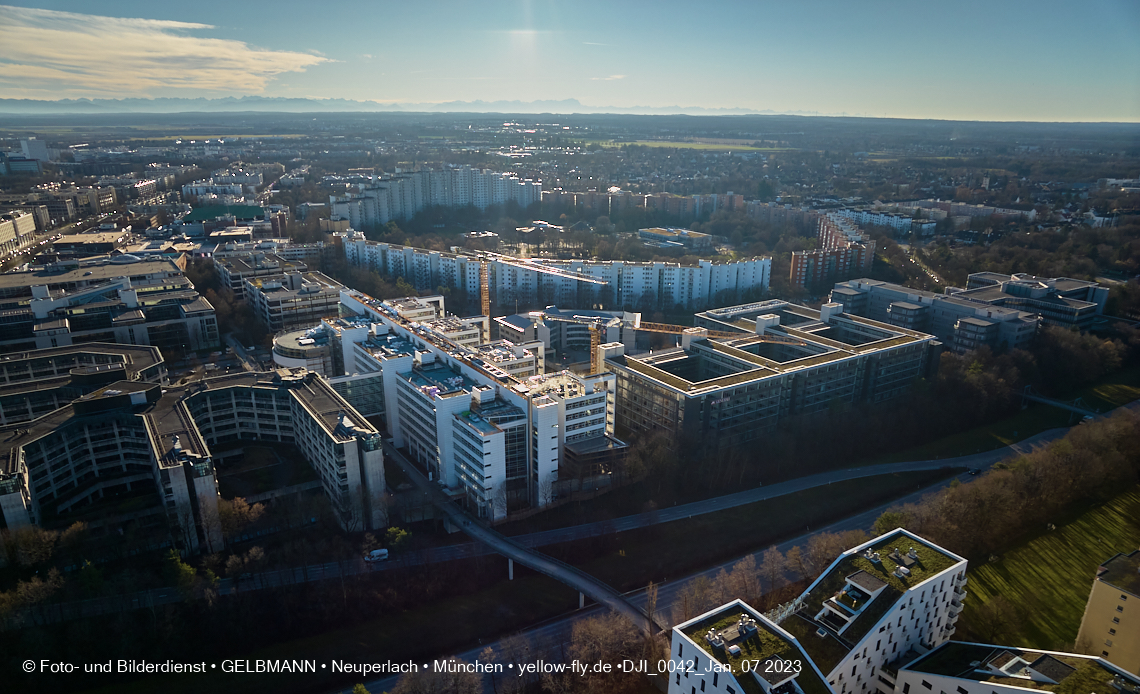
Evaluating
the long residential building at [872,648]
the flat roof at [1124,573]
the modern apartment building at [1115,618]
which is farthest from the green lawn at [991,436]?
the long residential building at [872,648]

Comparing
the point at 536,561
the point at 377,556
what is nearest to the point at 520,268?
the point at 536,561

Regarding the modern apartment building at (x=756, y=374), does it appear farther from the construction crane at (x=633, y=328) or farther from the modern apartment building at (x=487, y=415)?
the modern apartment building at (x=487, y=415)

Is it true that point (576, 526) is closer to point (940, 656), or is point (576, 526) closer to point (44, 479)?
point (940, 656)

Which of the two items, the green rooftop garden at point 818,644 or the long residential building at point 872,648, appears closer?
the long residential building at point 872,648

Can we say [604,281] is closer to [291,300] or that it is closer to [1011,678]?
[291,300]

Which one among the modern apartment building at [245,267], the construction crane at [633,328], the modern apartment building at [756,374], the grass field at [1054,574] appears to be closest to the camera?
the grass field at [1054,574]

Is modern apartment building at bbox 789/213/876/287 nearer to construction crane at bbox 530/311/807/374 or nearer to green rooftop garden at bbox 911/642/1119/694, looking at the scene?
construction crane at bbox 530/311/807/374
